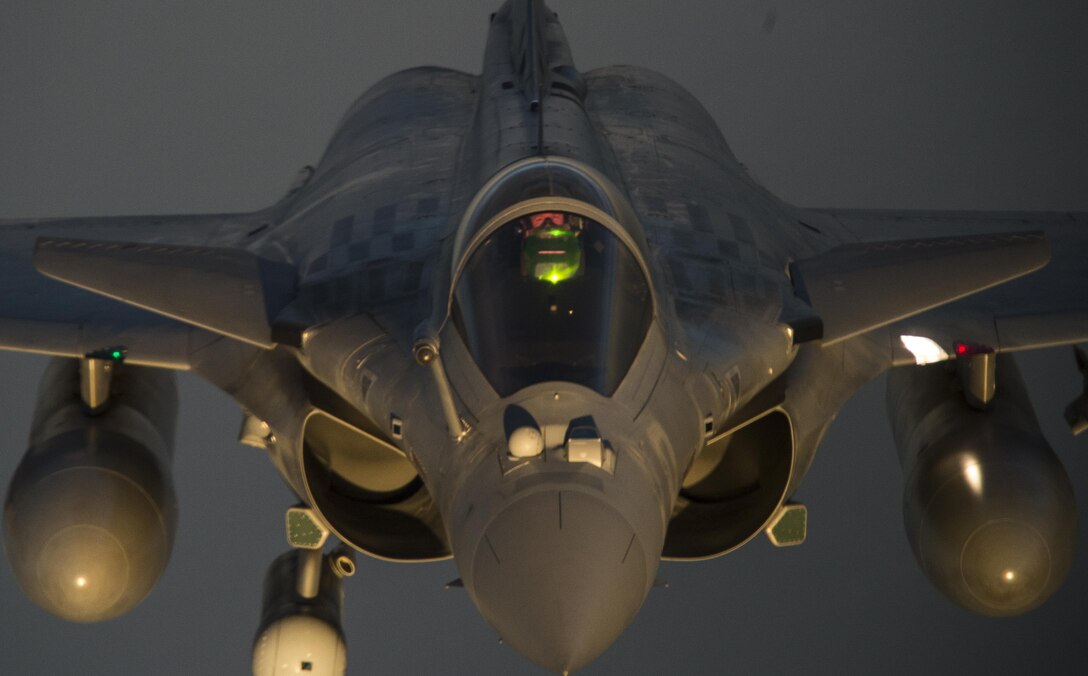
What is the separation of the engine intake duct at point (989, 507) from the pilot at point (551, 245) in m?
2.92

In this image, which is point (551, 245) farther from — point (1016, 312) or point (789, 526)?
point (1016, 312)

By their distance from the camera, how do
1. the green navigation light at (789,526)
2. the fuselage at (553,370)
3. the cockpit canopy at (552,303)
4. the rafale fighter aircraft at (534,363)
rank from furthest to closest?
the green navigation light at (789,526)
the cockpit canopy at (552,303)
the rafale fighter aircraft at (534,363)
the fuselage at (553,370)

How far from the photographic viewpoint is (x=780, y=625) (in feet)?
39.2

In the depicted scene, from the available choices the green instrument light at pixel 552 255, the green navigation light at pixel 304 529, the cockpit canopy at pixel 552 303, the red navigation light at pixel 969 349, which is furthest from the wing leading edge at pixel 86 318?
the red navigation light at pixel 969 349

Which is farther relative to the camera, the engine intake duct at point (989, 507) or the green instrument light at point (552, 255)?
the engine intake duct at point (989, 507)

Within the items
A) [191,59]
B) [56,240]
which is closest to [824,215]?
[56,240]

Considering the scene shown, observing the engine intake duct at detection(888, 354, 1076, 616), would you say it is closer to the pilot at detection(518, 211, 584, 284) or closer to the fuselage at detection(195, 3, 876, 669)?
the fuselage at detection(195, 3, 876, 669)

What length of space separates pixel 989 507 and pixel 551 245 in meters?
3.00

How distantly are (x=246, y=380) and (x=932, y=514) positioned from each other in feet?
10.8

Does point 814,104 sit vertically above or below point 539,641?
above

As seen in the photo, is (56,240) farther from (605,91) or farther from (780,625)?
(780,625)

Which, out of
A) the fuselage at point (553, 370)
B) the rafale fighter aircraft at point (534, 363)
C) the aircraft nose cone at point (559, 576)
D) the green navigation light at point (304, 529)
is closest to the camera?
the aircraft nose cone at point (559, 576)

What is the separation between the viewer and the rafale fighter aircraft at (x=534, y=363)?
20.5 ft

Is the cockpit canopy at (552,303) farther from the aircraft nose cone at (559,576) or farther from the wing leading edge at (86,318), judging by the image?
the wing leading edge at (86,318)
